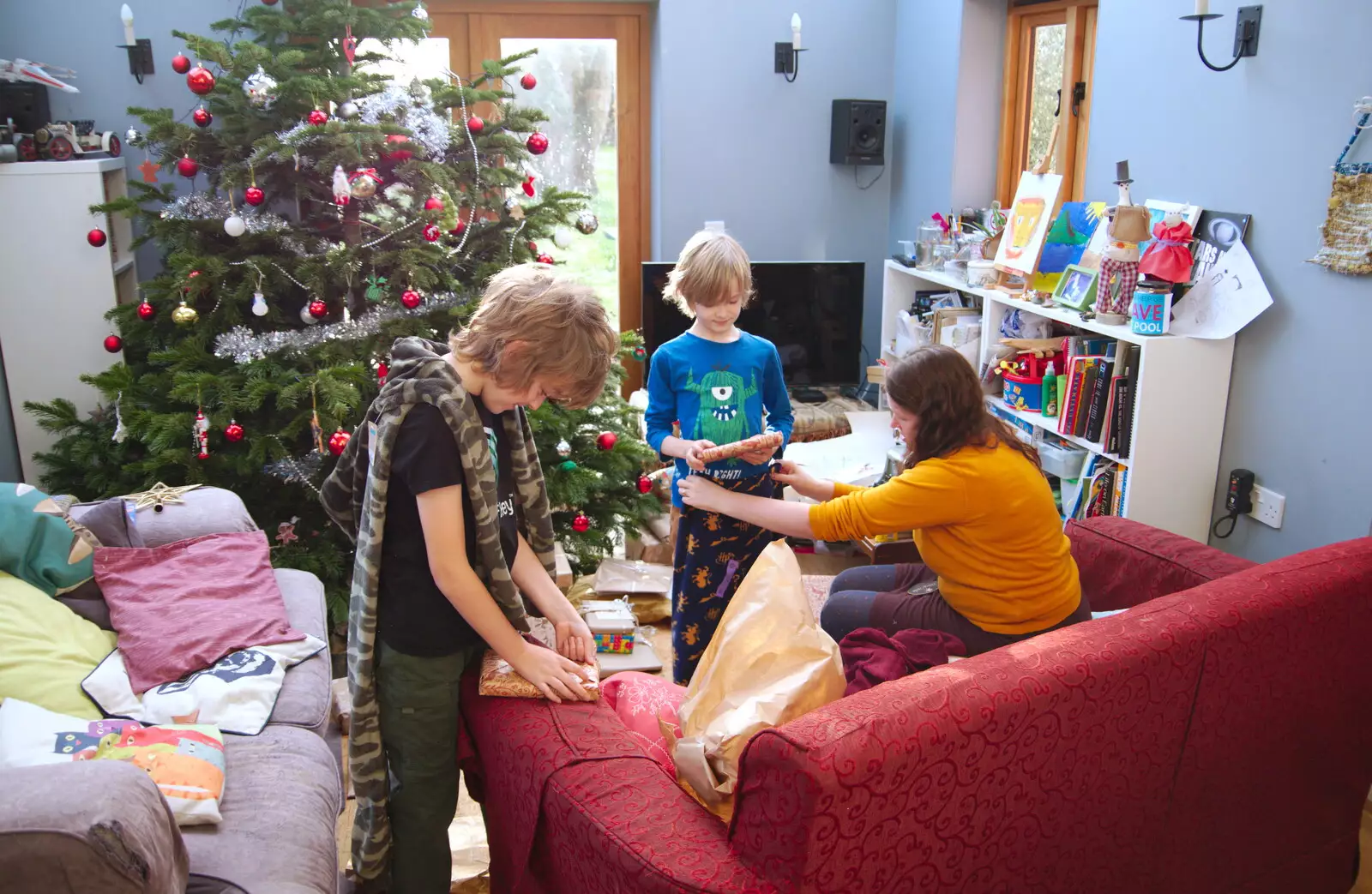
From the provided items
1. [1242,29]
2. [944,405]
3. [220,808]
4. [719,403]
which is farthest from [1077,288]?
[220,808]

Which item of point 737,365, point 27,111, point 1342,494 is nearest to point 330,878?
point 737,365

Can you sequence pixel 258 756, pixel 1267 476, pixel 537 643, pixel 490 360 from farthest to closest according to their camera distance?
pixel 1267 476 → pixel 258 756 → pixel 537 643 → pixel 490 360

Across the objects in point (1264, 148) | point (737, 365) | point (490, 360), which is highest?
point (1264, 148)

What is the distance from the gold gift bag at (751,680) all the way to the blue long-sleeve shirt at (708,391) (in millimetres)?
1000

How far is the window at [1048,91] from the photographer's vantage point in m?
3.81

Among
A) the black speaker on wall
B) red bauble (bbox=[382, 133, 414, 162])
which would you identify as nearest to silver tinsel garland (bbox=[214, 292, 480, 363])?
red bauble (bbox=[382, 133, 414, 162])

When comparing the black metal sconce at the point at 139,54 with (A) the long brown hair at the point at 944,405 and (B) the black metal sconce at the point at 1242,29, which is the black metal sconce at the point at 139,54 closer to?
(A) the long brown hair at the point at 944,405

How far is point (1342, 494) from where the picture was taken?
8.44ft

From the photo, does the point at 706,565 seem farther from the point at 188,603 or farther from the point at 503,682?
the point at 188,603

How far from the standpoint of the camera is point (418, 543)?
1.66 m

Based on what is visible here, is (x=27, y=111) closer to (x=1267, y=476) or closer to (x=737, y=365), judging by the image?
(x=737, y=365)

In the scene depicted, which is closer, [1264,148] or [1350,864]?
[1350,864]

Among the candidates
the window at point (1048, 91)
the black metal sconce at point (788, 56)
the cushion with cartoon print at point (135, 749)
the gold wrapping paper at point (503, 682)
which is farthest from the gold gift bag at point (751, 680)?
the black metal sconce at point (788, 56)

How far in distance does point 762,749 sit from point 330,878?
85 centimetres
